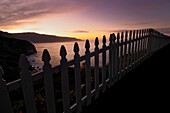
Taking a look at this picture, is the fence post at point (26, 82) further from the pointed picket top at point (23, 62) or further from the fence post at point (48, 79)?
the fence post at point (48, 79)

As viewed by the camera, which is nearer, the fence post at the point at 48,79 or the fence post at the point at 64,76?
the fence post at the point at 48,79

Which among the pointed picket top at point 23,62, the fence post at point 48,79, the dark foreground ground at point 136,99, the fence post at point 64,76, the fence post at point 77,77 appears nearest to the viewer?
the pointed picket top at point 23,62

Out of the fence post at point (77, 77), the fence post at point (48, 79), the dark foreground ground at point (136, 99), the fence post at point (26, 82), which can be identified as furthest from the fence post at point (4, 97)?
the dark foreground ground at point (136, 99)

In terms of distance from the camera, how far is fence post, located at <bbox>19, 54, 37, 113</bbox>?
127cm

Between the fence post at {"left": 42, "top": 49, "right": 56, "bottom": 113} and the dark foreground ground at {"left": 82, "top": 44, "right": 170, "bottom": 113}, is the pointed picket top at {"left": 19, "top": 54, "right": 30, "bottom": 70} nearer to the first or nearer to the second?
the fence post at {"left": 42, "top": 49, "right": 56, "bottom": 113}

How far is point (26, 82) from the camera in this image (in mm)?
1316

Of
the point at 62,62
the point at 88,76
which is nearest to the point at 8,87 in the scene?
the point at 62,62

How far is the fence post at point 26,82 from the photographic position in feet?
4.17

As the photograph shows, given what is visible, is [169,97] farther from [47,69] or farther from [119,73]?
[47,69]

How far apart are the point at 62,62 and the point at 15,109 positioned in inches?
79.2

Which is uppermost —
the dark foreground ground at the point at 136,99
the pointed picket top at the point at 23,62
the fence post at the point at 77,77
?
the pointed picket top at the point at 23,62

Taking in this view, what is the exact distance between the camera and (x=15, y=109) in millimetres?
2629

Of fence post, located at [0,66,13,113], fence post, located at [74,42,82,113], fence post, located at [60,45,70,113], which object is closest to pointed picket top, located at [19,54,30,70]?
fence post, located at [0,66,13,113]

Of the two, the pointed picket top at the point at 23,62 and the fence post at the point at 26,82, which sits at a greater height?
the pointed picket top at the point at 23,62
